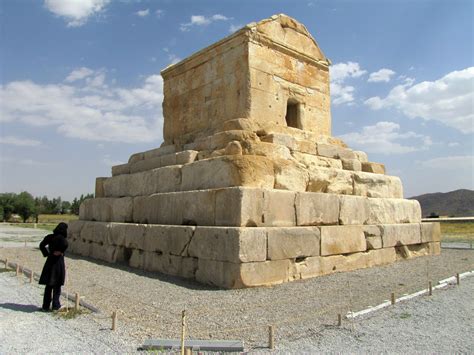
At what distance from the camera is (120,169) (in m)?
11.1

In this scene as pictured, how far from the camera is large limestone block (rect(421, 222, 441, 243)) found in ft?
34.3

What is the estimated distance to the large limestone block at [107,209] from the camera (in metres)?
9.66

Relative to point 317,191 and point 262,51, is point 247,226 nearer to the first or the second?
point 317,191

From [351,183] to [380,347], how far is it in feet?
18.8

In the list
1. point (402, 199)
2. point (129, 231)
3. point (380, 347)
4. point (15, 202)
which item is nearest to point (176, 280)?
point (129, 231)

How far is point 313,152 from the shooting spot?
8.99 meters

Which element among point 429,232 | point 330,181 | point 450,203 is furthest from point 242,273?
point 450,203

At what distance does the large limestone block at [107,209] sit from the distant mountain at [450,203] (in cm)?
6275

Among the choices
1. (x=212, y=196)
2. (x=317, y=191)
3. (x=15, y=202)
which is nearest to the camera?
(x=212, y=196)

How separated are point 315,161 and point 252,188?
2.66 metres

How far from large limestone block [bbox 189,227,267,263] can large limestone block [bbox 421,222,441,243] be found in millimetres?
5905

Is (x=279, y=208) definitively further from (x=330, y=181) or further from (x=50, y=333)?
(x=50, y=333)

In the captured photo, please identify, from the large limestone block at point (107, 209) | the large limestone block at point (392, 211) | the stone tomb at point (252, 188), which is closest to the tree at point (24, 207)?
the stone tomb at point (252, 188)

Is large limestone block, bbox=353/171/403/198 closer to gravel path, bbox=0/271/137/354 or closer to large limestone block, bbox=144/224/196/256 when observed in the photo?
large limestone block, bbox=144/224/196/256
